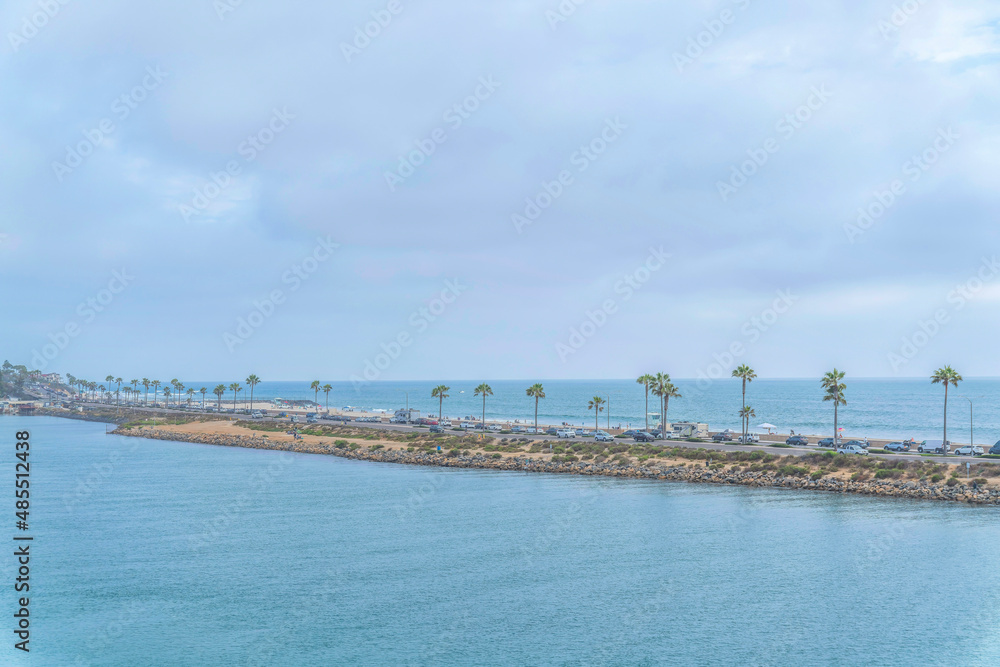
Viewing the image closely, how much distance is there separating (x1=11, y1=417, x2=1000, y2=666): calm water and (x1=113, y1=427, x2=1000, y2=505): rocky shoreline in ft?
14.4

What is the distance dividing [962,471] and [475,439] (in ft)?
216

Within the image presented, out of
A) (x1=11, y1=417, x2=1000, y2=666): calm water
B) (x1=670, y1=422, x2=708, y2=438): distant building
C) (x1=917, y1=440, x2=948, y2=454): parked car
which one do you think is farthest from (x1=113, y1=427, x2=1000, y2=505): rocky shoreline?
(x1=670, y1=422, x2=708, y2=438): distant building

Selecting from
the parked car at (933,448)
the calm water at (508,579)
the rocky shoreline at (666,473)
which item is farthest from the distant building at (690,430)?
the calm water at (508,579)

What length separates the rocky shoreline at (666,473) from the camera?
70938 millimetres

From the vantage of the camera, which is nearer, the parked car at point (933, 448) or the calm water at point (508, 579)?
the calm water at point (508, 579)

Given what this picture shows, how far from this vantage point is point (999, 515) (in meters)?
62.1

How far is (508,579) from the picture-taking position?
42844 millimetres

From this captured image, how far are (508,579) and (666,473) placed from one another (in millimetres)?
48561

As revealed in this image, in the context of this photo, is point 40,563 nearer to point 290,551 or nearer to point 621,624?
point 290,551

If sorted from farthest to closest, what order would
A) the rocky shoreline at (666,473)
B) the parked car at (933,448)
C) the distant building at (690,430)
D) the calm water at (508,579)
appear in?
the distant building at (690,430) → the parked car at (933,448) → the rocky shoreline at (666,473) → the calm water at (508,579)

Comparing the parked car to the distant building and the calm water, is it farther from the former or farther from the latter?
the distant building

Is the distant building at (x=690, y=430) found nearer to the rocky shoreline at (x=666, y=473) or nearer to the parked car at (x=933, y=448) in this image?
the rocky shoreline at (x=666, y=473)

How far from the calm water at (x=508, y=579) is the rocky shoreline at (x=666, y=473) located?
14.4ft

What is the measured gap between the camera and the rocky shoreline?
70.9 meters
